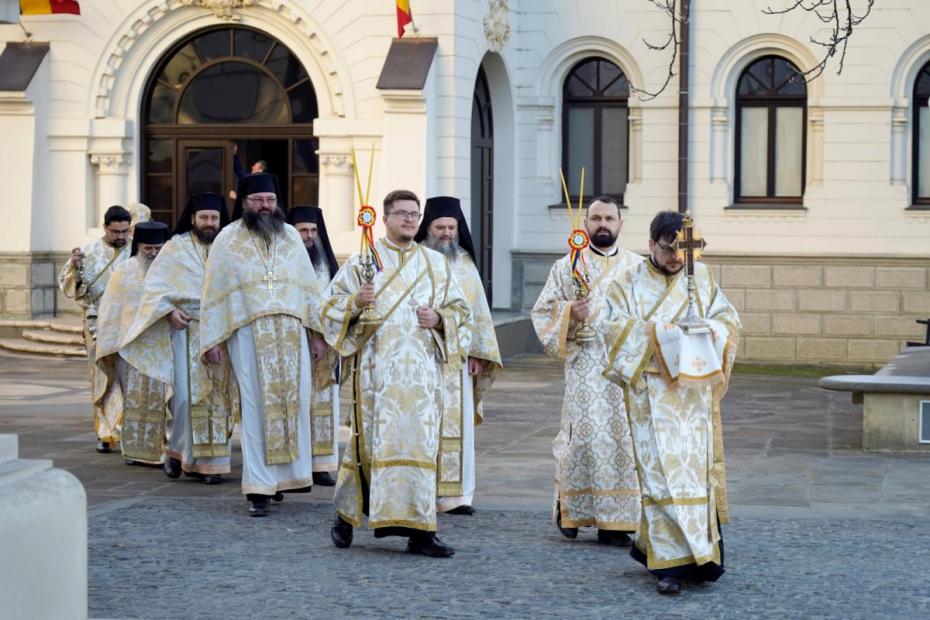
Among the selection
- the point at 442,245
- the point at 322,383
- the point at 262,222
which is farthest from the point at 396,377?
the point at 262,222

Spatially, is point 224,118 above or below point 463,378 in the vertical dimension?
above

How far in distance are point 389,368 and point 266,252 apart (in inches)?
81.1

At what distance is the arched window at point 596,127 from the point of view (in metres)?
22.1

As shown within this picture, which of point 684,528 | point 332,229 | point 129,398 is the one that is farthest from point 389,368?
point 332,229

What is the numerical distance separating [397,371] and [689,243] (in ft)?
5.77

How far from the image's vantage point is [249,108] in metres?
21.0

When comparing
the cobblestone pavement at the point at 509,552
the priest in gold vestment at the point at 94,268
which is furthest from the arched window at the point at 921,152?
the priest in gold vestment at the point at 94,268

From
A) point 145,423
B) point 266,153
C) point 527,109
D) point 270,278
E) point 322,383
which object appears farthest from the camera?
point 527,109

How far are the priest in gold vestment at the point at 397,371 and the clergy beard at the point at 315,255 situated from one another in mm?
2554

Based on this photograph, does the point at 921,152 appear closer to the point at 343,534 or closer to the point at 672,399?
the point at 343,534

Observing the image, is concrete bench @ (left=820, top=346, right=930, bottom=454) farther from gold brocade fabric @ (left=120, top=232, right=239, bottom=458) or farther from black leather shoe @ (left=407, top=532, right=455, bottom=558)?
black leather shoe @ (left=407, top=532, right=455, bottom=558)

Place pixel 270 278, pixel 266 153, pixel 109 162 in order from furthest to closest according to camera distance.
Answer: pixel 266 153 → pixel 109 162 → pixel 270 278

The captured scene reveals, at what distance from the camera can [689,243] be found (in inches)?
306

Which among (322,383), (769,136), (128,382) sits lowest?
(128,382)
